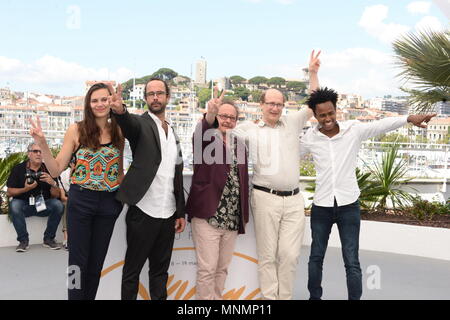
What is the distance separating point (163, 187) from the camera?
277cm

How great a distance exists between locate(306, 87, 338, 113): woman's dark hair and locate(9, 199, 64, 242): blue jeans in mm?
3132

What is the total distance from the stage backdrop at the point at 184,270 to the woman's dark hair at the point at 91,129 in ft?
1.34

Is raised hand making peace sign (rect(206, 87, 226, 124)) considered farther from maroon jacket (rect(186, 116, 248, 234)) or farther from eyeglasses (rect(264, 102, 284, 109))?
eyeglasses (rect(264, 102, 284, 109))

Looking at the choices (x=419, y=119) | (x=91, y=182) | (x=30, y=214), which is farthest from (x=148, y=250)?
(x=30, y=214)

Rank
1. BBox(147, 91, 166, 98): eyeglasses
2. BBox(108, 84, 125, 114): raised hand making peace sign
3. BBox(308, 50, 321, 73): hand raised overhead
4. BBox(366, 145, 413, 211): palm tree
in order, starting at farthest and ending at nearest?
BBox(366, 145, 413, 211): palm tree
BBox(308, 50, 321, 73): hand raised overhead
BBox(147, 91, 166, 98): eyeglasses
BBox(108, 84, 125, 114): raised hand making peace sign

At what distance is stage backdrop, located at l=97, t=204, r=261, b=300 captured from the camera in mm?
2855

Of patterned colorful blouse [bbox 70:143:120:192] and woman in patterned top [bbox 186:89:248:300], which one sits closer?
patterned colorful blouse [bbox 70:143:120:192]

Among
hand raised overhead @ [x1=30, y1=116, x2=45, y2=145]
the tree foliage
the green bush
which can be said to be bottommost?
the green bush

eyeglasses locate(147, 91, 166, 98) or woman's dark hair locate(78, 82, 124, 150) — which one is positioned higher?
eyeglasses locate(147, 91, 166, 98)

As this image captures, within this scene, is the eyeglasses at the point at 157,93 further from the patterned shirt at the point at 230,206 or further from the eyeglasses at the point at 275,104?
the eyeglasses at the point at 275,104

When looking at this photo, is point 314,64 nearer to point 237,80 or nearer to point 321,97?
point 321,97

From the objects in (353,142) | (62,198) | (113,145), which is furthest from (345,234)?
(62,198)

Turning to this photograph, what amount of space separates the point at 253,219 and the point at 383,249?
2941 millimetres

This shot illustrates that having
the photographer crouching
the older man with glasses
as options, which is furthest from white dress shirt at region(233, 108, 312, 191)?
the photographer crouching
